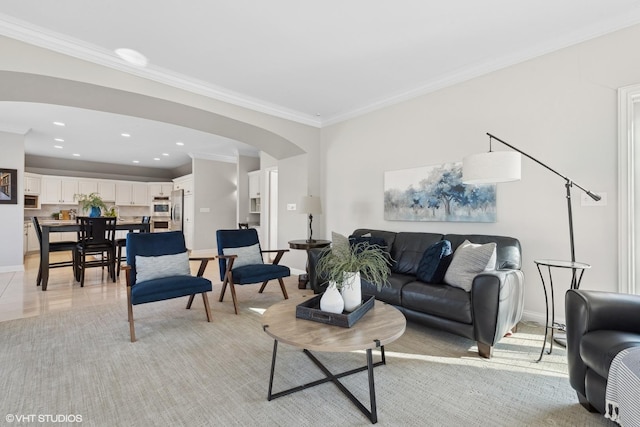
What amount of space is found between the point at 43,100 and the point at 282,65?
2733 millimetres

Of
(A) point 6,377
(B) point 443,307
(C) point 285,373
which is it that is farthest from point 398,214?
(A) point 6,377

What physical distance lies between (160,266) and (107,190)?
7.80 meters

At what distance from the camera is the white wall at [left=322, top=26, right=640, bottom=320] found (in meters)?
2.64

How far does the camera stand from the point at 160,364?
2225 millimetres

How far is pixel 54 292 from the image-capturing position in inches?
166

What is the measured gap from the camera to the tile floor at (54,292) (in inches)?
138

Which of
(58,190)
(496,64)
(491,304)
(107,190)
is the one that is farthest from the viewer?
(107,190)

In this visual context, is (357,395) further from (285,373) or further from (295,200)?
(295,200)

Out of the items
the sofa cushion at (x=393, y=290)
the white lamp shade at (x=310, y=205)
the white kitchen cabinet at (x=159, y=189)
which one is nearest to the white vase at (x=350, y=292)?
the sofa cushion at (x=393, y=290)

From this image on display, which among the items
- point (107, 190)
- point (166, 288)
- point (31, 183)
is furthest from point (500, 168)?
point (107, 190)

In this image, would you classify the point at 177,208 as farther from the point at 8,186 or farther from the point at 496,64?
the point at 496,64

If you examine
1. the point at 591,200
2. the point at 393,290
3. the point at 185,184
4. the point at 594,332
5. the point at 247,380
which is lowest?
the point at 247,380

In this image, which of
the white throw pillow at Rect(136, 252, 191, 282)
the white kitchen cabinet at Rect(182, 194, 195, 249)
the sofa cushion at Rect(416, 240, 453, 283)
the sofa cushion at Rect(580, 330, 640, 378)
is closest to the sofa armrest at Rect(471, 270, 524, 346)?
the sofa cushion at Rect(416, 240, 453, 283)

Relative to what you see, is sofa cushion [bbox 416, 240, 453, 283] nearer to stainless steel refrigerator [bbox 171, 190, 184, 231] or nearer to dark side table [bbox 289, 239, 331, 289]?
dark side table [bbox 289, 239, 331, 289]
